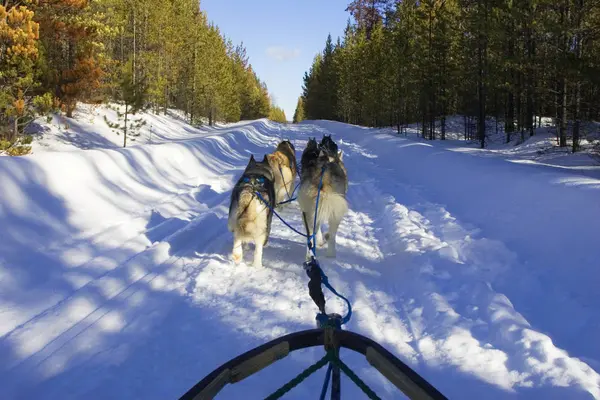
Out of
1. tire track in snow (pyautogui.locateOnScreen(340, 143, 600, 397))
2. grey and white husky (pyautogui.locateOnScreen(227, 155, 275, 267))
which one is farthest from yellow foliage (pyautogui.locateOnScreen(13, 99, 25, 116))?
tire track in snow (pyautogui.locateOnScreen(340, 143, 600, 397))

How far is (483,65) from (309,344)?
23.3 metres

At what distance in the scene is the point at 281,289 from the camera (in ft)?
13.8

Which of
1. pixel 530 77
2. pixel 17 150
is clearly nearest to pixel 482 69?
pixel 530 77

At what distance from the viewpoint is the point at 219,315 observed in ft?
11.9

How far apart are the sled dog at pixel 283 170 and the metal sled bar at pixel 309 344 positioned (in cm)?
537

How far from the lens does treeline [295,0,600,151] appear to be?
12.7 m

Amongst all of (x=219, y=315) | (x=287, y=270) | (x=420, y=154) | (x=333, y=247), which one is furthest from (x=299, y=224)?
(x=420, y=154)

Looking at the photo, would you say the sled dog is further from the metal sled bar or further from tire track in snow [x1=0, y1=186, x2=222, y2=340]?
the metal sled bar

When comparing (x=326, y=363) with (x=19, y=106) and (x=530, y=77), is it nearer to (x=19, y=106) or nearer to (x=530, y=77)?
(x=19, y=106)

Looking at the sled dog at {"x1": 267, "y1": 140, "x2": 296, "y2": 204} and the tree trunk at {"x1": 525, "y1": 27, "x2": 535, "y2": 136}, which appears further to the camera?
the tree trunk at {"x1": 525, "y1": 27, "x2": 535, "y2": 136}

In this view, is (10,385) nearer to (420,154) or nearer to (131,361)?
(131,361)

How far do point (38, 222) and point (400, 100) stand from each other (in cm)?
3001

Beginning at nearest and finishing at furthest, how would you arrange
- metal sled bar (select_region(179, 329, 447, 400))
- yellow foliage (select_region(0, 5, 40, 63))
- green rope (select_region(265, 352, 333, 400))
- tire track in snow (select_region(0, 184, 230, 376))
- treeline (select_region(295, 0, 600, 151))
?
metal sled bar (select_region(179, 329, 447, 400)) → green rope (select_region(265, 352, 333, 400)) → tire track in snow (select_region(0, 184, 230, 376)) → yellow foliage (select_region(0, 5, 40, 63)) → treeline (select_region(295, 0, 600, 151))

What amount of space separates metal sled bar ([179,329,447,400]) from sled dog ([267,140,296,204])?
537 centimetres
